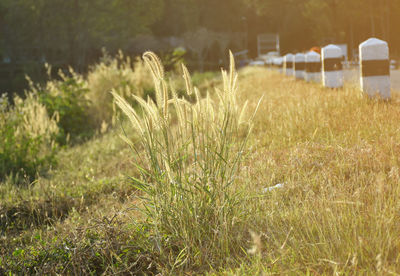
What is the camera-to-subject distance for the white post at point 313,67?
9359 millimetres

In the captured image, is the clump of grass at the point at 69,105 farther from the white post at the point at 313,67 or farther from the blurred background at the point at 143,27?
the blurred background at the point at 143,27

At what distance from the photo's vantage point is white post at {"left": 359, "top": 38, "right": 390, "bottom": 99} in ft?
17.9

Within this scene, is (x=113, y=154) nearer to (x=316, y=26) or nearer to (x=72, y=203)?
(x=72, y=203)

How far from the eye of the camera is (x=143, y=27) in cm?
3706

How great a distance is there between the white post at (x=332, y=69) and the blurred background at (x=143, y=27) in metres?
13.2

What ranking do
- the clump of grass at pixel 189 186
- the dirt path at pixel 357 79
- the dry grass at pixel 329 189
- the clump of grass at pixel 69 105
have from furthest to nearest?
the clump of grass at pixel 69 105 → the dirt path at pixel 357 79 → the clump of grass at pixel 189 186 → the dry grass at pixel 329 189

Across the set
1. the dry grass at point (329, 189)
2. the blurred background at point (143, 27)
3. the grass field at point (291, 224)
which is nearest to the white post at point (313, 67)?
the dry grass at point (329, 189)

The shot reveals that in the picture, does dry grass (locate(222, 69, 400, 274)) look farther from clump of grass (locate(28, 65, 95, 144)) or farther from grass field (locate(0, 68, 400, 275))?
clump of grass (locate(28, 65, 95, 144))

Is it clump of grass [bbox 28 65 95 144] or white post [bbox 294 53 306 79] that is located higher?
white post [bbox 294 53 306 79]

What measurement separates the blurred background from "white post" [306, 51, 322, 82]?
1151 centimetres

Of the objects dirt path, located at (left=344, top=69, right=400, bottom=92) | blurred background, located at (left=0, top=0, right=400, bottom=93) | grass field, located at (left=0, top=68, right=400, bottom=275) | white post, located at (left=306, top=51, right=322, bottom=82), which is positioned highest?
blurred background, located at (left=0, top=0, right=400, bottom=93)

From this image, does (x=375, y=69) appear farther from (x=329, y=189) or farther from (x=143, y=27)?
(x=143, y=27)

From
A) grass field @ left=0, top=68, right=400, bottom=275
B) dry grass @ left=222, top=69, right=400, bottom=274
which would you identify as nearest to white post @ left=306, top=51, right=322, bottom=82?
dry grass @ left=222, top=69, right=400, bottom=274

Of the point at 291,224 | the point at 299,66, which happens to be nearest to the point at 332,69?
the point at 299,66
